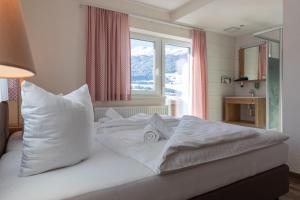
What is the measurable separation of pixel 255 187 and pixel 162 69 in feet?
10.0

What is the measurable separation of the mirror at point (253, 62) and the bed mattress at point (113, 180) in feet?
11.7

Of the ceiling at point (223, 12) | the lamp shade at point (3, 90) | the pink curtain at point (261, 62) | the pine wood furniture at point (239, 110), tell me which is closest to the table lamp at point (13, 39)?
the lamp shade at point (3, 90)

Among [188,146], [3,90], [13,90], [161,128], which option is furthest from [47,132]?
[13,90]

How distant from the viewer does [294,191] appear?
2.18m

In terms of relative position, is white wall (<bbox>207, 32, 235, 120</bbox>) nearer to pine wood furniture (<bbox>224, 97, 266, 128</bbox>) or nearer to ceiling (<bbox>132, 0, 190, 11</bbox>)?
pine wood furniture (<bbox>224, 97, 266, 128</bbox>)

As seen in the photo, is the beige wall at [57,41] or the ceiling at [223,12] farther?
the ceiling at [223,12]

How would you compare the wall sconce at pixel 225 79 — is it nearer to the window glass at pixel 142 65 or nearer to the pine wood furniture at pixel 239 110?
the pine wood furniture at pixel 239 110

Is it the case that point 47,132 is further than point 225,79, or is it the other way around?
point 225,79

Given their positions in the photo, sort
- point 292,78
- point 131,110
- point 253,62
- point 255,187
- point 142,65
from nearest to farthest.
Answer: point 255,187, point 292,78, point 131,110, point 142,65, point 253,62

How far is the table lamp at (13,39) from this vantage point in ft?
2.10

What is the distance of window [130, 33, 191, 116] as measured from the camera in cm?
404

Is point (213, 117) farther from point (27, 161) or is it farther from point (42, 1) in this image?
point (27, 161)

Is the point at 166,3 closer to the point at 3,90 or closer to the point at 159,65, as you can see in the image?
the point at 159,65

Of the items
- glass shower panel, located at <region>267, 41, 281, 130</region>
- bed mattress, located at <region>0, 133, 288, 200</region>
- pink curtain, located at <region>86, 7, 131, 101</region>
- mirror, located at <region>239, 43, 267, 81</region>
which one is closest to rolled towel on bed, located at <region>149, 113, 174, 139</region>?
bed mattress, located at <region>0, 133, 288, 200</region>
